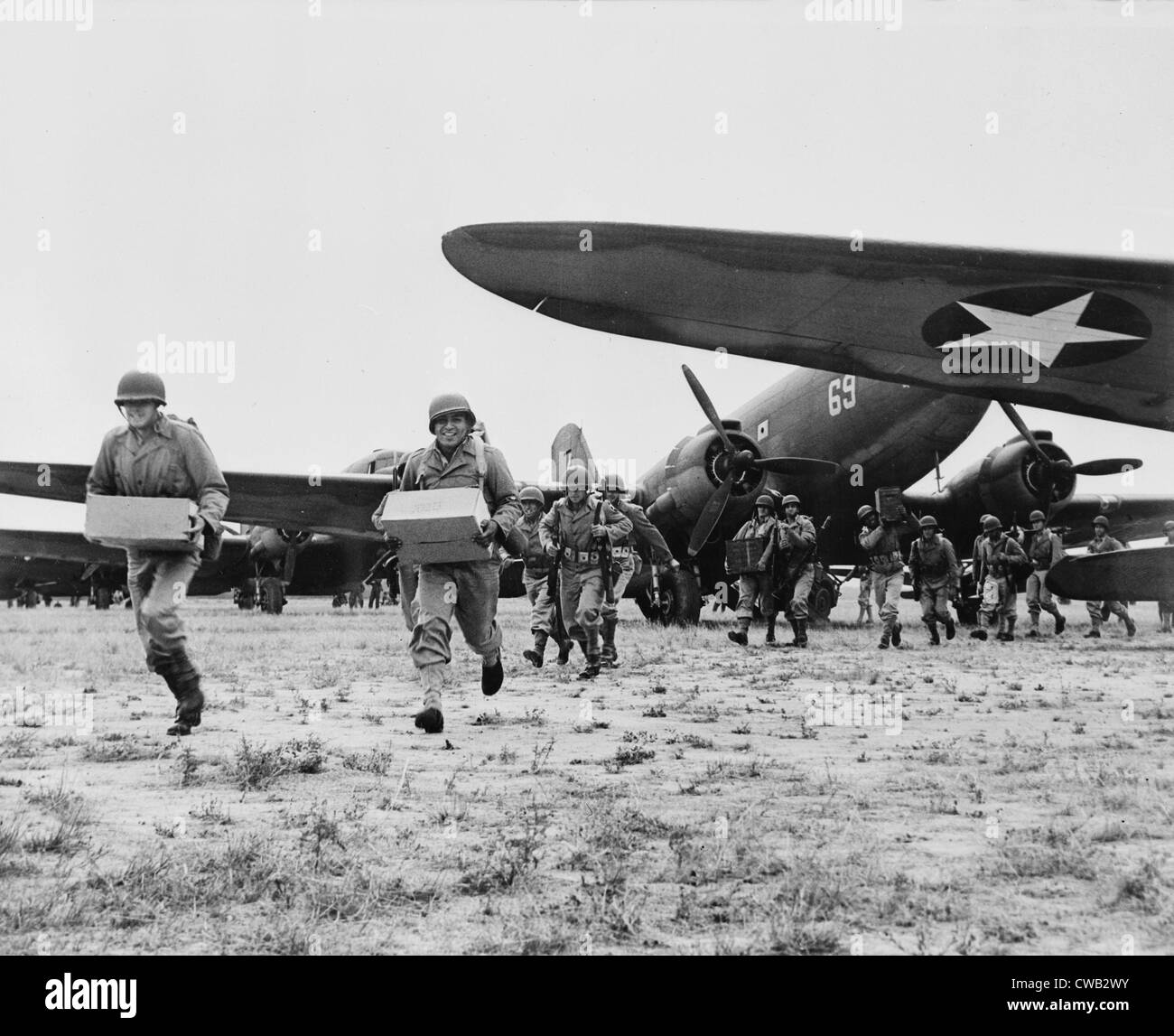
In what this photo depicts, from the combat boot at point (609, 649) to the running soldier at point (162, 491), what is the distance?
4697mm

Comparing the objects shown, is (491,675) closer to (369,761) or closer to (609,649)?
(369,761)

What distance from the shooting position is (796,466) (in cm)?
1565

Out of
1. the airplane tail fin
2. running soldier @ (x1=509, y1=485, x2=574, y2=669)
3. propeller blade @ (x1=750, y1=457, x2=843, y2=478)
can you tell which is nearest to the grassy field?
running soldier @ (x1=509, y1=485, x2=574, y2=669)

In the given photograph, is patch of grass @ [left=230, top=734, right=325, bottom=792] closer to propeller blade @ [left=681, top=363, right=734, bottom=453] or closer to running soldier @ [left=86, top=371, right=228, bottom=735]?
running soldier @ [left=86, top=371, right=228, bottom=735]

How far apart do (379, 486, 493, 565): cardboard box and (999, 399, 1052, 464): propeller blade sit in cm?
1136

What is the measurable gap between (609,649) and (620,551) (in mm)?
1467

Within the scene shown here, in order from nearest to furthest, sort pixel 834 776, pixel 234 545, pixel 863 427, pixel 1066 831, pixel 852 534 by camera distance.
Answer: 1. pixel 1066 831
2. pixel 834 776
3. pixel 863 427
4. pixel 852 534
5. pixel 234 545

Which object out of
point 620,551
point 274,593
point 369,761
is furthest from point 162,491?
point 274,593

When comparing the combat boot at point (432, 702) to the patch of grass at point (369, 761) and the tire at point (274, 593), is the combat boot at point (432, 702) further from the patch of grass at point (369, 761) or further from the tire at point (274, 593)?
the tire at point (274, 593)
